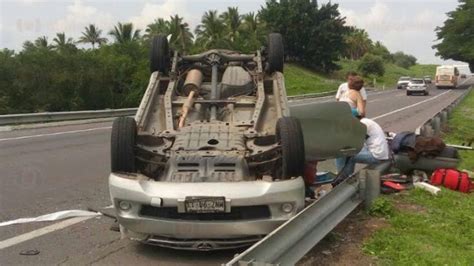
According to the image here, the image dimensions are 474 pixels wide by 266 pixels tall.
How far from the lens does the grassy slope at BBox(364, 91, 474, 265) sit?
16.5 feet

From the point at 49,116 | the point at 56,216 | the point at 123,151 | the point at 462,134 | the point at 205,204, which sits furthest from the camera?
the point at 49,116

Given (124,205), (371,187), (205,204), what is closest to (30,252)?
(124,205)

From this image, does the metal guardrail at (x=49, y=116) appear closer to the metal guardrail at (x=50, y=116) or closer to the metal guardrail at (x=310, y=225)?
the metal guardrail at (x=50, y=116)

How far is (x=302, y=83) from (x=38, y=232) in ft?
196

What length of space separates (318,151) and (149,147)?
194 cm

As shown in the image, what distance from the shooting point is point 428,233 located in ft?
19.0

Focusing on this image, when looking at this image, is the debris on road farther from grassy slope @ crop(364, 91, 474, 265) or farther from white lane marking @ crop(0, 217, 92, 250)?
grassy slope @ crop(364, 91, 474, 265)

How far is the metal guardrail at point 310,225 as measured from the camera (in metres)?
3.87

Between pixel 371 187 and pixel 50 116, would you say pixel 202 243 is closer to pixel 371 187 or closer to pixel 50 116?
pixel 371 187

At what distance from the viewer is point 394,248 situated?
5.22 meters

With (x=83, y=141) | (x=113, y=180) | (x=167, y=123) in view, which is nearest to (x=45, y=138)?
(x=83, y=141)

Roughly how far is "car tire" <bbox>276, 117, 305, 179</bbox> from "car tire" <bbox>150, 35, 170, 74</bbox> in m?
2.31

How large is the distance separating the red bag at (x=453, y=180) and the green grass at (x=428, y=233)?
0.86 feet

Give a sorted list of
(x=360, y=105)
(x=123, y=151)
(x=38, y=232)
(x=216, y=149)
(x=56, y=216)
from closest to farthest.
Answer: (x=123, y=151) → (x=216, y=149) → (x=38, y=232) → (x=56, y=216) → (x=360, y=105)
